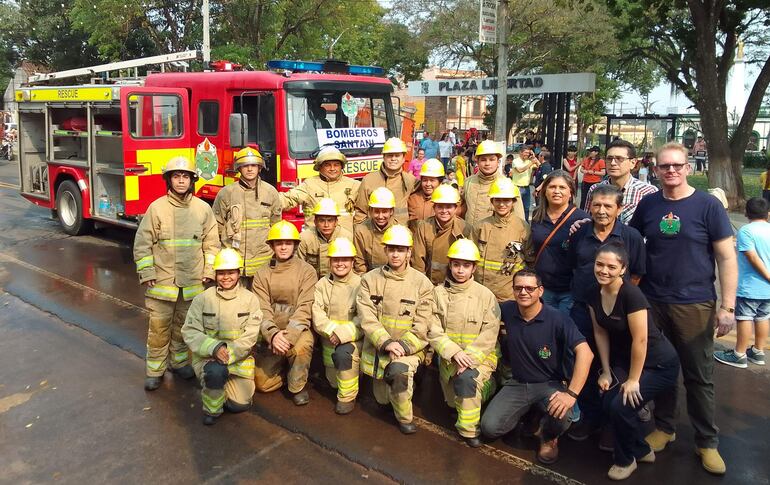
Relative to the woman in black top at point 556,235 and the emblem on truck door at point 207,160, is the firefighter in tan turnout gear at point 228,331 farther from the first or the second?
the emblem on truck door at point 207,160

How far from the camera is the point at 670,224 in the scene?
3.69 meters

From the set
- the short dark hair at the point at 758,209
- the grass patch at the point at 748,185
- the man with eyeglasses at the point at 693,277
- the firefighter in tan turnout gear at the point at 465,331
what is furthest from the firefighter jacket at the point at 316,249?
the grass patch at the point at 748,185

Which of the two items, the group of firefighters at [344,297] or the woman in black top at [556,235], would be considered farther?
the woman in black top at [556,235]

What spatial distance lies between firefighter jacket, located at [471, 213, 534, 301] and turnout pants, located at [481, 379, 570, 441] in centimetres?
83

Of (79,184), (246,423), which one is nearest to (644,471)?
(246,423)

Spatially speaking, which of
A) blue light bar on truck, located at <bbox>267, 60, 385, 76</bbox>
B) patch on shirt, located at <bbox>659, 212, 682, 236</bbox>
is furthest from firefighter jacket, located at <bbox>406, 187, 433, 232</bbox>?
blue light bar on truck, located at <bbox>267, 60, 385, 76</bbox>

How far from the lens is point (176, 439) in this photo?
13.2ft

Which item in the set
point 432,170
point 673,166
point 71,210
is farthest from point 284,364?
point 71,210

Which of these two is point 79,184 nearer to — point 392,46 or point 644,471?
point 644,471

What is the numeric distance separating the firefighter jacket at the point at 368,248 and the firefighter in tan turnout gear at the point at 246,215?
104 centimetres

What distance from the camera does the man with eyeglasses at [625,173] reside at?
14.9 ft

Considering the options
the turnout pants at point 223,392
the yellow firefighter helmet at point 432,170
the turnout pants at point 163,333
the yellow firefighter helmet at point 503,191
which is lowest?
the turnout pants at point 223,392

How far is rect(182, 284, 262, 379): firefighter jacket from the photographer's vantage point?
4344mm

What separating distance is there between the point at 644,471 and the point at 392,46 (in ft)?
110
